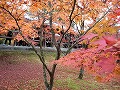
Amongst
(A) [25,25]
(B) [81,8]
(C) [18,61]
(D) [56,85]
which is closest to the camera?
(B) [81,8]

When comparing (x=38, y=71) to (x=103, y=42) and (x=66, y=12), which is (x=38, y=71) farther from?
(x=103, y=42)

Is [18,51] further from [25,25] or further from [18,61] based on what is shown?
[25,25]

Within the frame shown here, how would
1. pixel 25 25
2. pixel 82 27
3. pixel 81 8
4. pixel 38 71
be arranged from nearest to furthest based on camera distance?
pixel 81 8 → pixel 25 25 → pixel 82 27 → pixel 38 71

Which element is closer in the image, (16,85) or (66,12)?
(66,12)

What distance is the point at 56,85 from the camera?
41.5ft

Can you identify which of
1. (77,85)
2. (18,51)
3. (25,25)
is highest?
(25,25)

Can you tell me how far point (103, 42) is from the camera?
160 cm

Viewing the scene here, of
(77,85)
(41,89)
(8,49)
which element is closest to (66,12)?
(41,89)

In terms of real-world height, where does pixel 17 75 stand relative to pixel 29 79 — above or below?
above

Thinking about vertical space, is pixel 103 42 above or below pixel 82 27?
below

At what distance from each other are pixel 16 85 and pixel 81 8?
18.9 ft

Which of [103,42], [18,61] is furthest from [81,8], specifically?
[18,61]

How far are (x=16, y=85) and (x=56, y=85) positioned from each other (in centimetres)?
231

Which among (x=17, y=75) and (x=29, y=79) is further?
(x=17, y=75)
